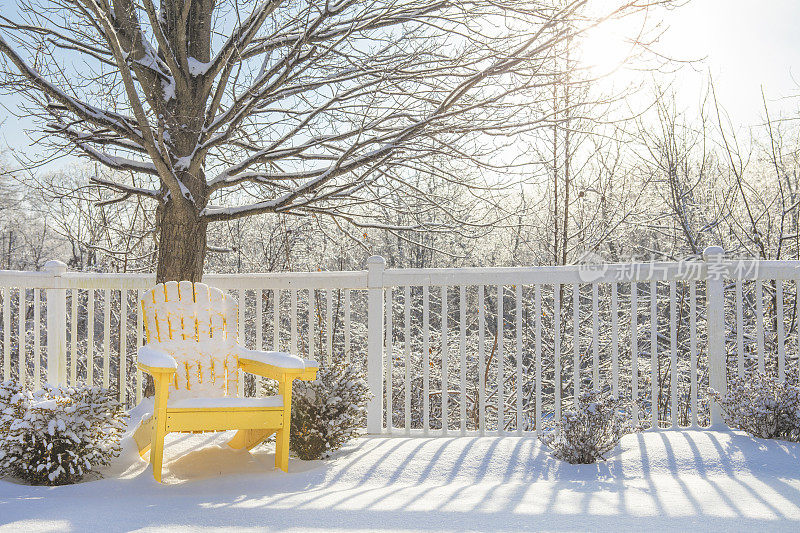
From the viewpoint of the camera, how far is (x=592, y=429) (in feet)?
10.6

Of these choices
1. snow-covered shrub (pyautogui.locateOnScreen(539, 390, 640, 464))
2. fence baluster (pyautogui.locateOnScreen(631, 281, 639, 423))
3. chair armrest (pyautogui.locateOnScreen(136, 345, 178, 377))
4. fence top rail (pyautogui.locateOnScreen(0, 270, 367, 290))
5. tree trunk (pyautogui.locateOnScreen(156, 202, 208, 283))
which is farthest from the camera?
fence top rail (pyautogui.locateOnScreen(0, 270, 367, 290))

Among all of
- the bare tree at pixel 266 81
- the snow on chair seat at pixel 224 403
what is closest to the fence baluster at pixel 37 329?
the bare tree at pixel 266 81

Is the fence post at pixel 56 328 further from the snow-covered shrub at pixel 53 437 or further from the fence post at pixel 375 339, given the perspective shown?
the fence post at pixel 375 339

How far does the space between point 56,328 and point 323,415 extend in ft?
7.24

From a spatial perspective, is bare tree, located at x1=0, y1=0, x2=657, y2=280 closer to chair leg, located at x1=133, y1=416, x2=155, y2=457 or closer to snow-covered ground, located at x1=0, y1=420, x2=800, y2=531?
chair leg, located at x1=133, y1=416, x2=155, y2=457

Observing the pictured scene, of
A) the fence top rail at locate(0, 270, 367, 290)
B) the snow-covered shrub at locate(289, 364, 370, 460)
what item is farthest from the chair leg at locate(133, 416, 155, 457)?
the fence top rail at locate(0, 270, 367, 290)

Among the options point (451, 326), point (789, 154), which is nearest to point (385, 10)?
point (789, 154)

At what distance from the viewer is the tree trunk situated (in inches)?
157

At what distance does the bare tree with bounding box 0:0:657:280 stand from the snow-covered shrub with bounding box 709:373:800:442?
195 centimetres

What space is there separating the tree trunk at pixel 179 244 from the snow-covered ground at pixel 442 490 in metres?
1.03

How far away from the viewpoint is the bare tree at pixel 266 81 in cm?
362

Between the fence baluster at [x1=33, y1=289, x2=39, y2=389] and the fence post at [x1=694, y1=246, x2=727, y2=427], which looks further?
the fence baluster at [x1=33, y1=289, x2=39, y2=389]

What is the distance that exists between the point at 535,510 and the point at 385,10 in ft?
10.1

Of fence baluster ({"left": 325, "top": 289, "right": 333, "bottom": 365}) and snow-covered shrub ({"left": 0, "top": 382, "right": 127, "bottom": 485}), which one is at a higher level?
fence baluster ({"left": 325, "top": 289, "right": 333, "bottom": 365})
